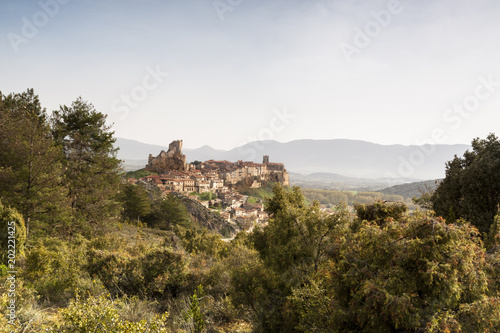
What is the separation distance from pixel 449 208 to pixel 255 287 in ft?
37.8

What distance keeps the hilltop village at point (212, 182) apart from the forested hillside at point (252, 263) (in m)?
43.7

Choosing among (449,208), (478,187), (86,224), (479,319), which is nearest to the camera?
(479,319)

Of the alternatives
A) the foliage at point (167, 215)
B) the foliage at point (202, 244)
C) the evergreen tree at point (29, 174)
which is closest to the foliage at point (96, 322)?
the evergreen tree at point (29, 174)

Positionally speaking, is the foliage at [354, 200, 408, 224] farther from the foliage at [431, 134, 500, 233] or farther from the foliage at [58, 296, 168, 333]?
the foliage at [431, 134, 500, 233]

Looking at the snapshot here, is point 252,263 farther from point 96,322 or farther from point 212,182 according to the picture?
point 212,182

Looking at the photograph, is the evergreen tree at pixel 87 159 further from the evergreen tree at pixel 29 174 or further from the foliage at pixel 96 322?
the foliage at pixel 96 322

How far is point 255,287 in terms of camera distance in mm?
8391

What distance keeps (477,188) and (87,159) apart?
75.7 ft

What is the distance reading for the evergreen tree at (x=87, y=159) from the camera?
1733cm

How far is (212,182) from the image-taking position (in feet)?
280

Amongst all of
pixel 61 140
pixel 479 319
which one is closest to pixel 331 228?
pixel 479 319

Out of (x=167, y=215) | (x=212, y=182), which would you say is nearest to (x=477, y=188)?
(x=167, y=215)

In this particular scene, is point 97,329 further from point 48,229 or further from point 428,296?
point 48,229

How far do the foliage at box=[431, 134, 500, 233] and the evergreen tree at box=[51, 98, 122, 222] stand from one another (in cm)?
2095
